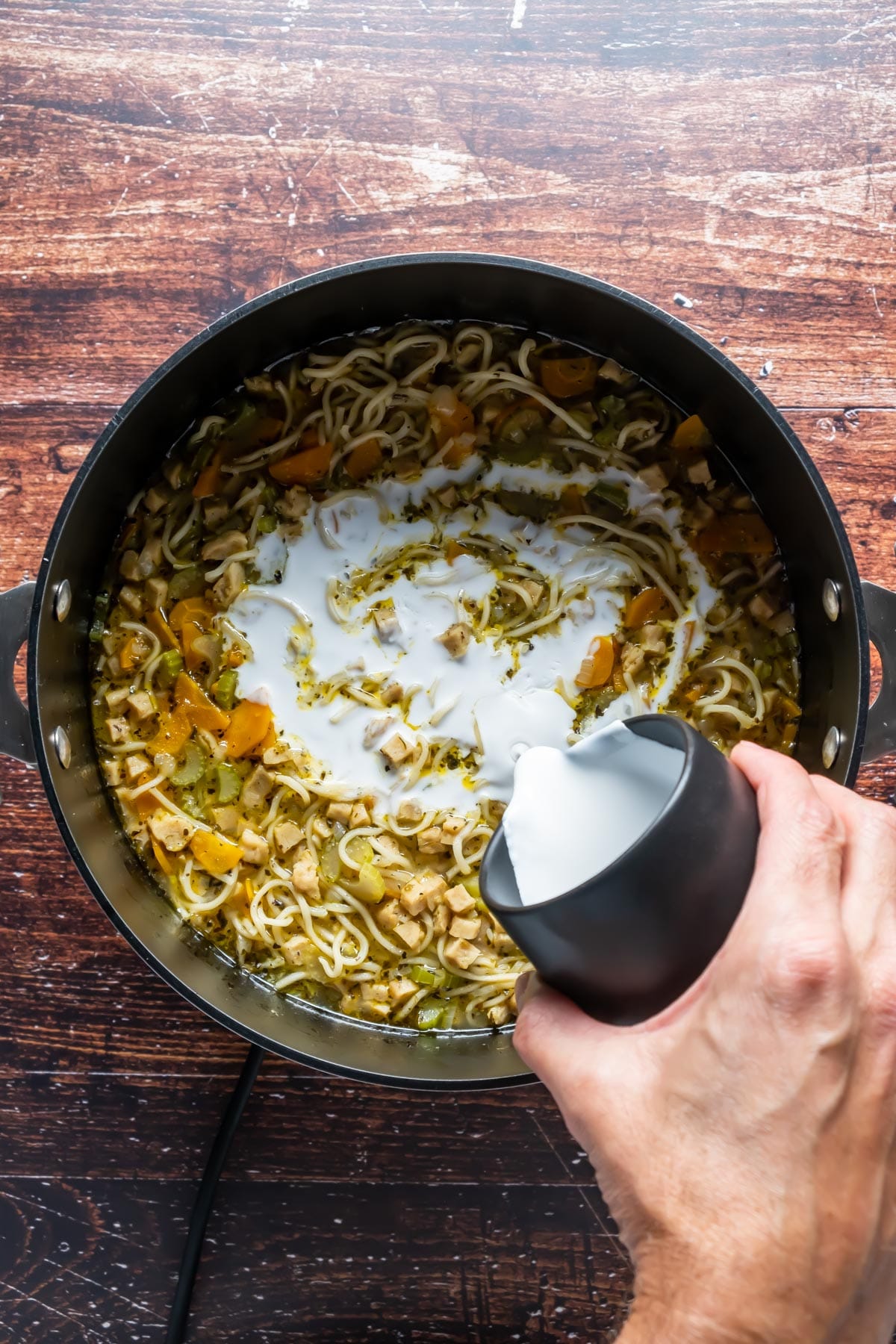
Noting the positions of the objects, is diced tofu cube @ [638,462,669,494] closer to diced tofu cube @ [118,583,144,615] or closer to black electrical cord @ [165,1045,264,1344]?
diced tofu cube @ [118,583,144,615]

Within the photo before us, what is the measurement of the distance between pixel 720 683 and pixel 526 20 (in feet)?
4.83

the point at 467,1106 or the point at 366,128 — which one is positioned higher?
the point at 366,128

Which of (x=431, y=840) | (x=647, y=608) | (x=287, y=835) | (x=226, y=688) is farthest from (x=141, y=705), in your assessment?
(x=647, y=608)

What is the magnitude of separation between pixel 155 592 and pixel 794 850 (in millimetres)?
1427

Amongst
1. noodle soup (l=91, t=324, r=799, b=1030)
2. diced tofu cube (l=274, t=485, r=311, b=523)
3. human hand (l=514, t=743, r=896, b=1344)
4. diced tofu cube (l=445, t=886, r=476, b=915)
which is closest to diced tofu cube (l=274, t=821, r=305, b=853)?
noodle soup (l=91, t=324, r=799, b=1030)

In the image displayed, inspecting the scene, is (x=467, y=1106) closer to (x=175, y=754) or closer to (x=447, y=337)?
(x=175, y=754)

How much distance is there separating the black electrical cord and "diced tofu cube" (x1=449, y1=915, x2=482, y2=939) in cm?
46

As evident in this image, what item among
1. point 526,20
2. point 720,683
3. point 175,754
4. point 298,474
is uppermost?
point 526,20

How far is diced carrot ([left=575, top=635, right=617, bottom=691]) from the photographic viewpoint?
218cm

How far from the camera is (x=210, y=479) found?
219 cm

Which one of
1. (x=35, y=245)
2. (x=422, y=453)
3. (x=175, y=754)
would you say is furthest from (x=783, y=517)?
(x=35, y=245)

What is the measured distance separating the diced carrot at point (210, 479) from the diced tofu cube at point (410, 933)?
1.00 meters

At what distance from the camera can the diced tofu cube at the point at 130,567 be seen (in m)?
2.18

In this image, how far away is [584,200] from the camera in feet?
7.08
